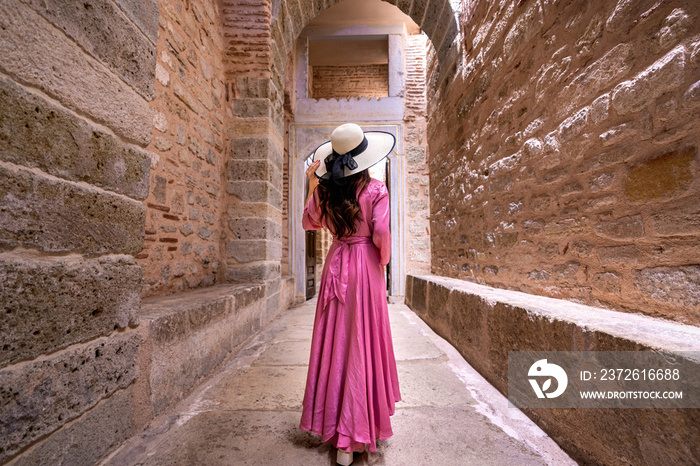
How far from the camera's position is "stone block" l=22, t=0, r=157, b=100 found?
116 centimetres

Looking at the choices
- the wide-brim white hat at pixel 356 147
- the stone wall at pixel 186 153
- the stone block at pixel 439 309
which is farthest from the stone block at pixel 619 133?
the stone wall at pixel 186 153

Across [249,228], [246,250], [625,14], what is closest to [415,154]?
[249,228]

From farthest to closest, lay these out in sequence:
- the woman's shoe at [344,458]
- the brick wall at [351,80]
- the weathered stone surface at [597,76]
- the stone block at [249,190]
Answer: the brick wall at [351,80]
the stone block at [249,190]
the weathered stone surface at [597,76]
the woman's shoe at [344,458]

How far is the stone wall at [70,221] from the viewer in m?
1.01

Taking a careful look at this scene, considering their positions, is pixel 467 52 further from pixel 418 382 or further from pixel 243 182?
pixel 418 382

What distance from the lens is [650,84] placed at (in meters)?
1.41

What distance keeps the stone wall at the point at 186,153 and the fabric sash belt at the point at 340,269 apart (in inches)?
64.6

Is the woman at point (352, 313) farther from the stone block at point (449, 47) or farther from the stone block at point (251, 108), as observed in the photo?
the stone block at point (449, 47)

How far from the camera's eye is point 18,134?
1.03 metres

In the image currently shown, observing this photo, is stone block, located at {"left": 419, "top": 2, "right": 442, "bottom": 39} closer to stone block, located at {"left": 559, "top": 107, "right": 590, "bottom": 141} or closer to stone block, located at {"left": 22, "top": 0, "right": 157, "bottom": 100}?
stone block, located at {"left": 559, "top": 107, "right": 590, "bottom": 141}

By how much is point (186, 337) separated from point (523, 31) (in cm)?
327

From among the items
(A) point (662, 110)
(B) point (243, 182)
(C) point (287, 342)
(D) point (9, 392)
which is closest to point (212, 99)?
(B) point (243, 182)

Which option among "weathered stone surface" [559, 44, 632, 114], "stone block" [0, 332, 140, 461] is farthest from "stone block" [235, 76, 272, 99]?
"stone block" [0, 332, 140, 461]

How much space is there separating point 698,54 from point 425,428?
203cm
